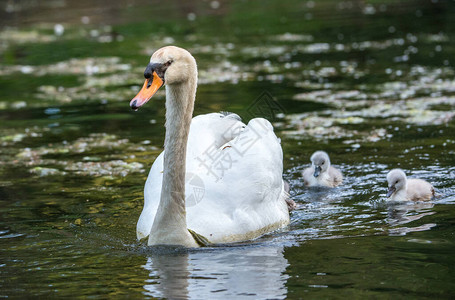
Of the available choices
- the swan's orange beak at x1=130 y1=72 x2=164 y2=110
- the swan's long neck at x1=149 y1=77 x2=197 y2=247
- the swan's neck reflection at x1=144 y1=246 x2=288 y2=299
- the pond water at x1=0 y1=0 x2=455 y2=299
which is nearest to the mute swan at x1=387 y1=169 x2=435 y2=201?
the pond water at x1=0 y1=0 x2=455 y2=299

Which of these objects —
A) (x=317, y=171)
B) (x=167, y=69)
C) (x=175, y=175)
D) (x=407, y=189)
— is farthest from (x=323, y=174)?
(x=167, y=69)

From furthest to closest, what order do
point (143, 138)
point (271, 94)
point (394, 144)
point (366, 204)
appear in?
point (271, 94) < point (143, 138) < point (394, 144) < point (366, 204)

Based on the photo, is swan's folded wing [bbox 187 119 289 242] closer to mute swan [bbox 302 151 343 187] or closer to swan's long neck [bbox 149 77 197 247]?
swan's long neck [bbox 149 77 197 247]

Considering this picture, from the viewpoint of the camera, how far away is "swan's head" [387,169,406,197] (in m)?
7.16

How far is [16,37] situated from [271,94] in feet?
35.2

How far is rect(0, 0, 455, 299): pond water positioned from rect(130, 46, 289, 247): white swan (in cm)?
18

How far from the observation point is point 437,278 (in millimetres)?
4965

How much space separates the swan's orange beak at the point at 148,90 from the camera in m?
5.24

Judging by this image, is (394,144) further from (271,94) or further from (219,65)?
(219,65)

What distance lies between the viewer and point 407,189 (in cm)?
716

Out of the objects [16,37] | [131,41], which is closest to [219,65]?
[131,41]

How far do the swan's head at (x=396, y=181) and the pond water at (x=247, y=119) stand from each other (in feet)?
0.60

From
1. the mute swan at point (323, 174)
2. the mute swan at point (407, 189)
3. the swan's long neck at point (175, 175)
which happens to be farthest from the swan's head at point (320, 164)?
the swan's long neck at point (175, 175)

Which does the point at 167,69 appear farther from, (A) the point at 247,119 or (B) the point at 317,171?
(A) the point at 247,119
